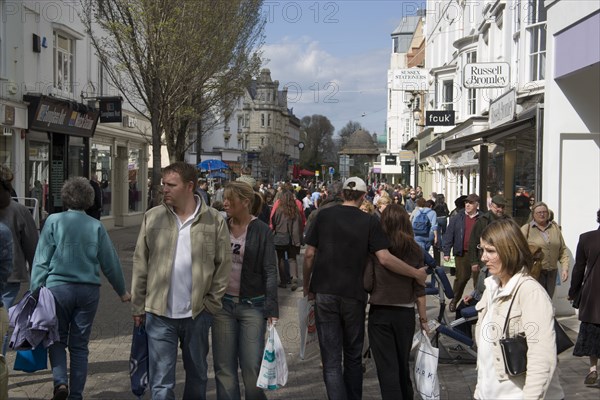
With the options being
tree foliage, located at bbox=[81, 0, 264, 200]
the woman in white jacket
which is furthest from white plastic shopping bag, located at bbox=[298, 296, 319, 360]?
tree foliage, located at bbox=[81, 0, 264, 200]

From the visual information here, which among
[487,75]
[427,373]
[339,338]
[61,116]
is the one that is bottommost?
[427,373]

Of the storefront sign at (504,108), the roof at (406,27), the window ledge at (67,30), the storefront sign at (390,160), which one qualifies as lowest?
the storefront sign at (504,108)

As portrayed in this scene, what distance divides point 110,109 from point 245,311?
61.0ft

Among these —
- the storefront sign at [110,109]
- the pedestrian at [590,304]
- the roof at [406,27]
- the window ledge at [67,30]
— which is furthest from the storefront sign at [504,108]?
the roof at [406,27]

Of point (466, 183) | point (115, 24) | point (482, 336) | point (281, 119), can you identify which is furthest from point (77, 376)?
point (281, 119)

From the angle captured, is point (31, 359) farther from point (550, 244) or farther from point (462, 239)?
point (462, 239)

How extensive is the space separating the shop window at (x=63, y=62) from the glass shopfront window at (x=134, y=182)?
7031 mm

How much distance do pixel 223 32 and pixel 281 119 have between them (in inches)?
3680

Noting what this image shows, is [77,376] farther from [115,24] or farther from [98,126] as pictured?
[98,126]

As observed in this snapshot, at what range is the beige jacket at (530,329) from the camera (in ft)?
11.1

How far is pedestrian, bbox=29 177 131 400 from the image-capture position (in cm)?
563

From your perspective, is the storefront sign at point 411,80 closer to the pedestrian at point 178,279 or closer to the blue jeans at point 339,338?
the blue jeans at point 339,338

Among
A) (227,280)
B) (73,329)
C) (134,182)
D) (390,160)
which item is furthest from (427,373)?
(390,160)

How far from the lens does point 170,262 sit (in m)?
4.81
